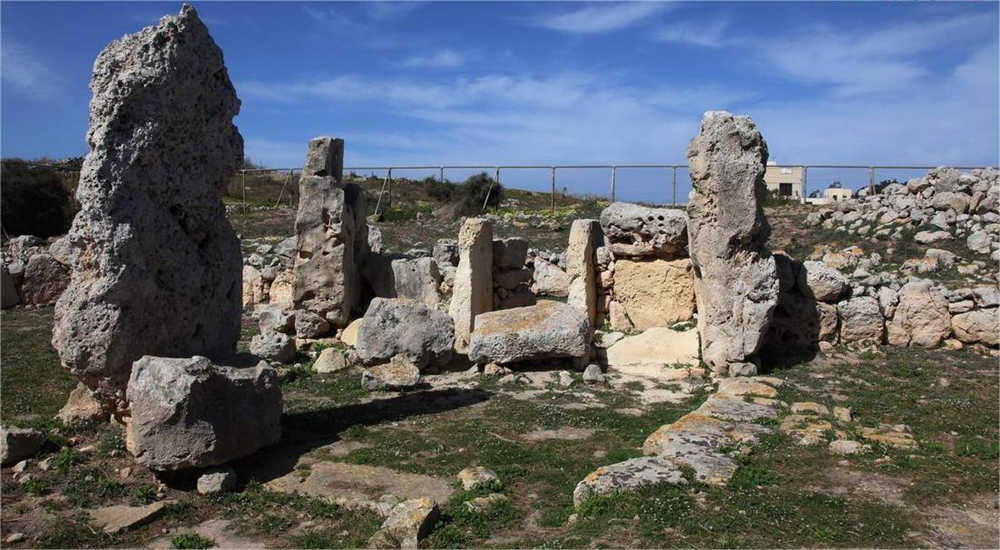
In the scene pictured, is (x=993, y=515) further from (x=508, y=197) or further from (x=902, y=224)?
(x=508, y=197)

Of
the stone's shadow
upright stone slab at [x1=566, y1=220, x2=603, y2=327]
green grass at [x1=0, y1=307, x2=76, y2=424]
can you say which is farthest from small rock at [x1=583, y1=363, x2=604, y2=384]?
green grass at [x1=0, y1=307, x2=76, y2=424]

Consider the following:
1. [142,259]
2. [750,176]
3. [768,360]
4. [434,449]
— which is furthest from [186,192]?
[768,360]

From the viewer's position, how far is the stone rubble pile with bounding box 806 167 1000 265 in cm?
1931

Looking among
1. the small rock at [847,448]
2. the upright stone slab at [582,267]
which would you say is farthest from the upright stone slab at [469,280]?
the small rock at [847,448]

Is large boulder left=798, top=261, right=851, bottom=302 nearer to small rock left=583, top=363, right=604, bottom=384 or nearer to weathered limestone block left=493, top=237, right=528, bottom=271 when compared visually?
Result: small rock left=583, top=363, right=604, bottom=384

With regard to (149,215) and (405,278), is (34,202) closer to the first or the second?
(405,278)

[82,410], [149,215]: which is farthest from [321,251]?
[149,215]

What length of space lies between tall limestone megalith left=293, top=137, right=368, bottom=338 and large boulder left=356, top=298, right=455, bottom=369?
8.22 feet

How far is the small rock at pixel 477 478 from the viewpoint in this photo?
22.3ft

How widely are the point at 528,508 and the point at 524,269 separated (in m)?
9.18

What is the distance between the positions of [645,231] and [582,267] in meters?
1.30

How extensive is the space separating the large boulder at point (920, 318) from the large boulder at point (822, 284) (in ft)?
3.01

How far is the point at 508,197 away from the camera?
35781mm

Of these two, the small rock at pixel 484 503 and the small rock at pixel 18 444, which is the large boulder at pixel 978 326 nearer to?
the small rock at pixel 484 503
